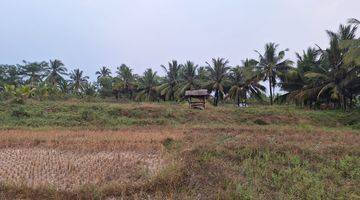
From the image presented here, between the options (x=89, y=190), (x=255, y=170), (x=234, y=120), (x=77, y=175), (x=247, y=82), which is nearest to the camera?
(x=89, y=190)

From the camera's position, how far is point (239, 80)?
3822cm

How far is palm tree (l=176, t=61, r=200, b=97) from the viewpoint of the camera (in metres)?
39.7

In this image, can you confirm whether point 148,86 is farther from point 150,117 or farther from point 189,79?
point 150,117

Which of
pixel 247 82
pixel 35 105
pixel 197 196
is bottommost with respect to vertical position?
pixel 197 196

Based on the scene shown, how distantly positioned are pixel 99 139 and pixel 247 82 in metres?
24.0

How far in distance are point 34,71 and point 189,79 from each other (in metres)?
22.1

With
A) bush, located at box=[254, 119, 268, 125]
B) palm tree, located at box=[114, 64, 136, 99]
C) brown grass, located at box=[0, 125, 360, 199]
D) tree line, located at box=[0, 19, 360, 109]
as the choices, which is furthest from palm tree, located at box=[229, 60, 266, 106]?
brown grass, located at box=[0, 125, 360, 199]

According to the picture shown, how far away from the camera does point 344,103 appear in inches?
1100

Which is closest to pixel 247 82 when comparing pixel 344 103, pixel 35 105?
pixel 344 103

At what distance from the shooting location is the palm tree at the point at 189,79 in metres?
39.7

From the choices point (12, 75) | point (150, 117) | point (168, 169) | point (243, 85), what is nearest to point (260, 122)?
point (150, 117)

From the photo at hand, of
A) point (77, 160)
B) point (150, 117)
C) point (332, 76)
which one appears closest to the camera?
point (77, 160)

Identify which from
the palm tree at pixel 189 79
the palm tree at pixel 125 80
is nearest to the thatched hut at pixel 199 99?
the palm tree at pixel 189 79

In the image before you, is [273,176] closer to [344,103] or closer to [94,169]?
[94,169]
